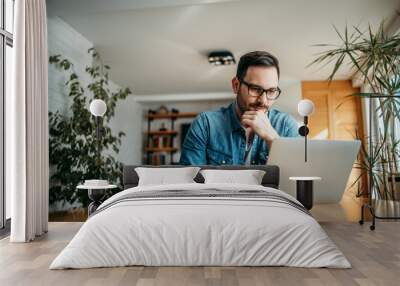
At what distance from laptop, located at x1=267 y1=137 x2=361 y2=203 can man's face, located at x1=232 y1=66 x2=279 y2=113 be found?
0.57 m

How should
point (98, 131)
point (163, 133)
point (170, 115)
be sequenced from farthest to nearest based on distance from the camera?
point (163, 133) → point (170, 115) → point (98, 131)

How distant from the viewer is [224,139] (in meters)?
4.72

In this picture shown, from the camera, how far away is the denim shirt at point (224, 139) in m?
4.66

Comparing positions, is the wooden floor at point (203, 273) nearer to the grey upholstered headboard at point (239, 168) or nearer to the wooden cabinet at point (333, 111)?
the grey upholstered headboard at point (239, 168)

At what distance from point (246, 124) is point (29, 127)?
98.9 inches

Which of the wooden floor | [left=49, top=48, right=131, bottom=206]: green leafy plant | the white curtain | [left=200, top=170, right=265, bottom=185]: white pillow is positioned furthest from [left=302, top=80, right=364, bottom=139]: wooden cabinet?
the white curtain

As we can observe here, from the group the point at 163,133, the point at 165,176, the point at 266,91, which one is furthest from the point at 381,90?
the point at 163,133

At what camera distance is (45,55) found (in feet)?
12.5

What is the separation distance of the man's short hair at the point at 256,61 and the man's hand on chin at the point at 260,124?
55 cm

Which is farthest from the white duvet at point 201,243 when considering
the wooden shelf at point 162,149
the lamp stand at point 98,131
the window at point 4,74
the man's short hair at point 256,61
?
the wooden shelf at point 162,149

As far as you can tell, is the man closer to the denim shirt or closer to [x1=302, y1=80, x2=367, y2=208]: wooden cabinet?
the denim shirt

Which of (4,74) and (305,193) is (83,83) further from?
(305,193)

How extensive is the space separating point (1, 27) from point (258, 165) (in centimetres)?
320

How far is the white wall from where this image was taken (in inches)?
Answer: 193
